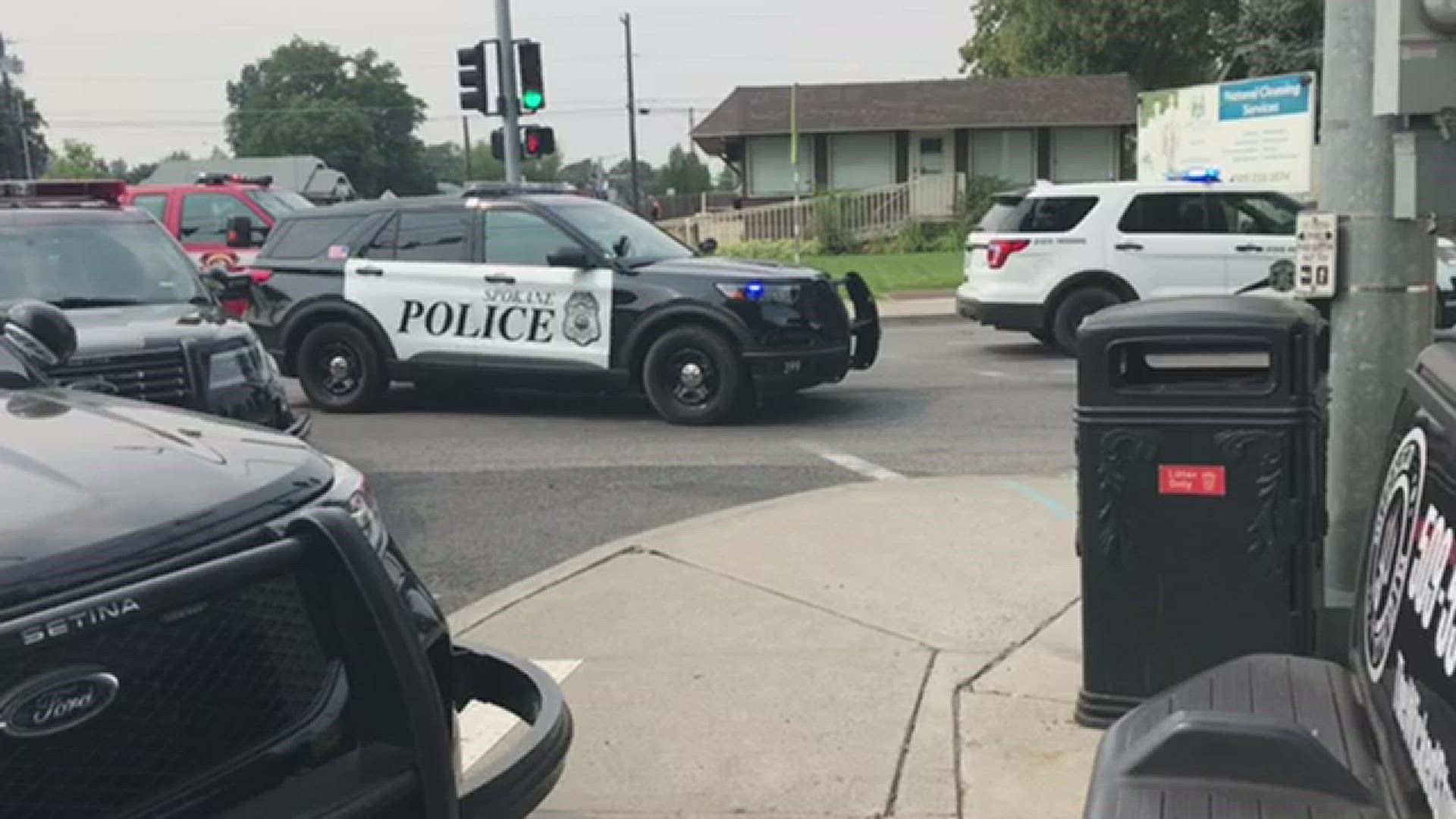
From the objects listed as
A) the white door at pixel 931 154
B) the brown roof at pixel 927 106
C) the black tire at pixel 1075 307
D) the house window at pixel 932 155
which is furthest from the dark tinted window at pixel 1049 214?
the house window at pixel 932 155

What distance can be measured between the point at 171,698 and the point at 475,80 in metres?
17.9

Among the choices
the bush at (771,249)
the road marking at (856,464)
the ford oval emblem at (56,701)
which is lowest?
the road marking at (856,464)

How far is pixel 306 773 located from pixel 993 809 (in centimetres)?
212

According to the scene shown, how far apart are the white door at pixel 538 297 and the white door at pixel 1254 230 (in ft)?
21.1

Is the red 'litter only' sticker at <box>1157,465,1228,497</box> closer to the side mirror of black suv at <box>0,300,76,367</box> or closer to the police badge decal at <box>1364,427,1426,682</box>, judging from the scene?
the police badge decal at <box>1364,427,1426,682</box>

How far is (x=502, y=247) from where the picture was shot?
10.7 metres

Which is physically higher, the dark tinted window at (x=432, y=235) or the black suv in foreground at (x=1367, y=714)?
the dark tinted window at (x=432, y=235)

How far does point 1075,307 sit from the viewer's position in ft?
45.5

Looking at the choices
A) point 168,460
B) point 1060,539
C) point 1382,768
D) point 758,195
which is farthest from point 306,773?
point 758,195

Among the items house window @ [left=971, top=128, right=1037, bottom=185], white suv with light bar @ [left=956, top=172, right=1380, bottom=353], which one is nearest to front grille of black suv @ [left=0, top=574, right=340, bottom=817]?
white suv with light bar @ [left=956, top=172, right=1380, bottom=353]

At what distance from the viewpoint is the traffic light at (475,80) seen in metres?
19.2

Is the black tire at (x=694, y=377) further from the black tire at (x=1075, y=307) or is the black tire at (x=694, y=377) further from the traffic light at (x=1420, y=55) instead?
the traffic light at (x=1420, y=55)

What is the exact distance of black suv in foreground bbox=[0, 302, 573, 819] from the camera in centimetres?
219

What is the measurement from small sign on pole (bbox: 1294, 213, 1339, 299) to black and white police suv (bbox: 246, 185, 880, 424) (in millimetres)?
5799
